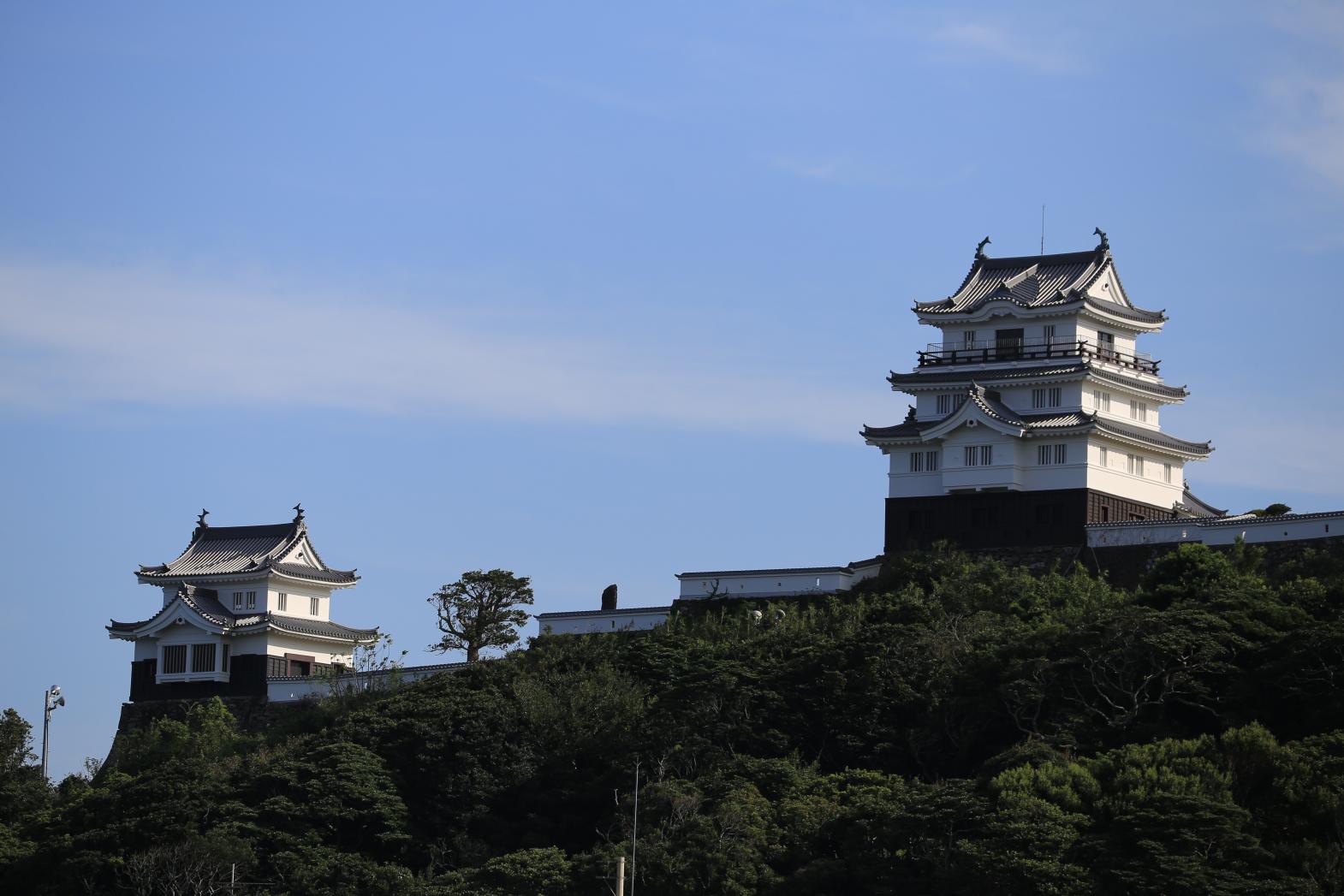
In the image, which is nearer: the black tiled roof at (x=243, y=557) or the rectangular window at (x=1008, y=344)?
the rectangular window at (x=1008, y=344)

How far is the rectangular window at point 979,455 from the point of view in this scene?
63094 mm

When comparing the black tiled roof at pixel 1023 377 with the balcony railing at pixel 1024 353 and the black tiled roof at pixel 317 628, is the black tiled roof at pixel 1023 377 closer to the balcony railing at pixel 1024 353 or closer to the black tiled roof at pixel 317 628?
the balcony railing at pixel 1024 353

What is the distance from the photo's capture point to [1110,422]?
62.7 meters

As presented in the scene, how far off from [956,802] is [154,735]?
30825 mm

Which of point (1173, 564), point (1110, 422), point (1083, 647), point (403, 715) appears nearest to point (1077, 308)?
point (1110, 422)

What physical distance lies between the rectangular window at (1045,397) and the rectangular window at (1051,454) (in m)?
1.89

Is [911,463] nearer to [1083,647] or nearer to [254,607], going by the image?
[1083,647]

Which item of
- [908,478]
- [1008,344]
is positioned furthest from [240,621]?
[1008,344]

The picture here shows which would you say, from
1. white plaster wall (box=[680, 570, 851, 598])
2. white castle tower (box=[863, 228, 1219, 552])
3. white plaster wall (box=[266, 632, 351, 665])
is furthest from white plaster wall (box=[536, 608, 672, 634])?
white plaster wall (box=[266, 632, 351, 665])

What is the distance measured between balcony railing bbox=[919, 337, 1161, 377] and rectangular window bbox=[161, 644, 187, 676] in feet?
82.0

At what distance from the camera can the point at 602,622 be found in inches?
2584

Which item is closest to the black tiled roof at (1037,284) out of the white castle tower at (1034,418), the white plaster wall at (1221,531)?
the white castle tower at (1034,418)

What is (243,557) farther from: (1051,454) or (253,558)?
(1051,454)

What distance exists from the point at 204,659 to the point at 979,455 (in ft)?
84.2
